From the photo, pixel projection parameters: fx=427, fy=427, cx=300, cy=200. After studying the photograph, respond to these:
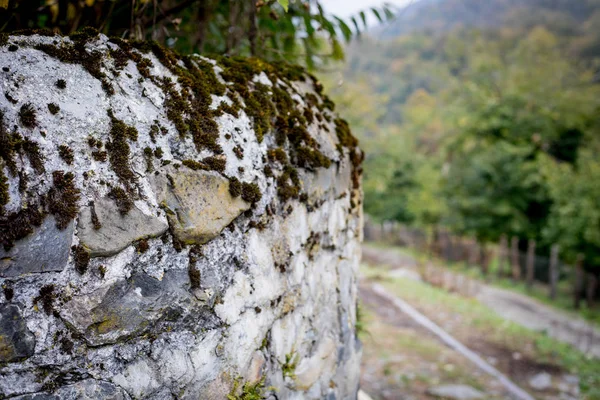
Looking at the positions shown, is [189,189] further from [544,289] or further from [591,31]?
[591,31]

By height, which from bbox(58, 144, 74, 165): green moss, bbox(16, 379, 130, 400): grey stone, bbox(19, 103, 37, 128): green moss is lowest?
bbox(16, 379, 130, 400): grey stone

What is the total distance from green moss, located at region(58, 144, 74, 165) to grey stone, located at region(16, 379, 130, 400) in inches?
26.2

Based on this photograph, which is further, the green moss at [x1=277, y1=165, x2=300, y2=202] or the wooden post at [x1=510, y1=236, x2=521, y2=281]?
the wooden post at [x1=510, y1=236, x2=521, y2=281]

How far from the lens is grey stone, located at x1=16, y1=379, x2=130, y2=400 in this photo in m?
1.23

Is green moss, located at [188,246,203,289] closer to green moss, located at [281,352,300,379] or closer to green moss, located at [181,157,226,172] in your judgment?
green moss, located at [181,157,226,172]

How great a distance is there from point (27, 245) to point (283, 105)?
3.90ft

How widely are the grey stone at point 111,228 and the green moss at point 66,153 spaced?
0.48 ft

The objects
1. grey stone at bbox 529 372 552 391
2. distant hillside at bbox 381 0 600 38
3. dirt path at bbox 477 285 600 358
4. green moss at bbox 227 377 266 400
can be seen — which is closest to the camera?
green moss at bbox 227 377 266 400

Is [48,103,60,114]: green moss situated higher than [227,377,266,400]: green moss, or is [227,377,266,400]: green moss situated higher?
[48,103,60,114]: green moss

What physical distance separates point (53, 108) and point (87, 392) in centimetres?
86

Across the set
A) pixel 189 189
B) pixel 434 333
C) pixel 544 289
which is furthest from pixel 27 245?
pixel 544 289

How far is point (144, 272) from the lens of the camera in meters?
1.38

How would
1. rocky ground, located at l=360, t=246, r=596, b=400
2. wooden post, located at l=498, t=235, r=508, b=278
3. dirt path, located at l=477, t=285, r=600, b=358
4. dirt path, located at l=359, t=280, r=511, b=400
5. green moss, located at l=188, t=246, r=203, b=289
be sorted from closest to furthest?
green moss, located at l=188, t=246, r=203, b=289, dirt path, located at l=359, t=280, r=511, b=400, rocky ground, located at l=360, t=246, r=596, b=400, dirt path, located at l=477, t=285, r=600, b=358, wooden post, located at l=498, t=235, r=508, b=278

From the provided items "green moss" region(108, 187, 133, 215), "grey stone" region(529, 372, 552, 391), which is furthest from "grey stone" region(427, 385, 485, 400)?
"green moss" region(108, 187, 133, 215)
